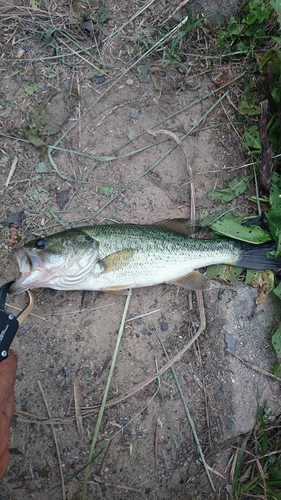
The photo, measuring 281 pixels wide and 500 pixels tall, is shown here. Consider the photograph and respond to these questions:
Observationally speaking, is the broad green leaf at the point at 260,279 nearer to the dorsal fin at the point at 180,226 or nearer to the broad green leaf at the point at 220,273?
the broad green leaf at the point at 220,273

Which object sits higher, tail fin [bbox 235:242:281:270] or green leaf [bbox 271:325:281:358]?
tail fin [bbox 235:242:281:270]

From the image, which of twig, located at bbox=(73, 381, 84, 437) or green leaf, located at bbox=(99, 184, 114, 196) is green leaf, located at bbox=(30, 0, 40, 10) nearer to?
green leaf, located at bbox=(99, 184, 114, 196)

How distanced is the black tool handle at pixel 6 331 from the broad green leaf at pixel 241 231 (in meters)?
2.13

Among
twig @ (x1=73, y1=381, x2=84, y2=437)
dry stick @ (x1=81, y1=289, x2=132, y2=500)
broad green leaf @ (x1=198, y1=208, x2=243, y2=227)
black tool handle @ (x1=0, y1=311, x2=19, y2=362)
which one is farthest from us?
broad green leaf @ (x1=198, y1=208, x2=243, y2=227)

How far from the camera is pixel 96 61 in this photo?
4.12 meters

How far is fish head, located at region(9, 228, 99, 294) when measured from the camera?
333cm

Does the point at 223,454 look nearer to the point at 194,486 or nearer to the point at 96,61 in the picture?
the point at 194,486

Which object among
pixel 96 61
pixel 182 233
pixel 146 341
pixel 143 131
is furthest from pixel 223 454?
pixel 96 61

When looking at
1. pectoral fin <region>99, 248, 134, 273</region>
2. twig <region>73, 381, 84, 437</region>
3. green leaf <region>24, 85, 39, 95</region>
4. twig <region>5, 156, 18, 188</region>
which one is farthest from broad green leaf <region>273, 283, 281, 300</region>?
green leaf <region>24, 85, 39, 95</region>

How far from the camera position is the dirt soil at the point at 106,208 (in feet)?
12.0

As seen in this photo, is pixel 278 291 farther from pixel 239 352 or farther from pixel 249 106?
pixel 249 106

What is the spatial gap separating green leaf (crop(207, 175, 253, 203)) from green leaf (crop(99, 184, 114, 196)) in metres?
1.04

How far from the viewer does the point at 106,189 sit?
4.07m

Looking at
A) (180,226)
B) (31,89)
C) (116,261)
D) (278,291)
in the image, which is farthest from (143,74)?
(278,291)
